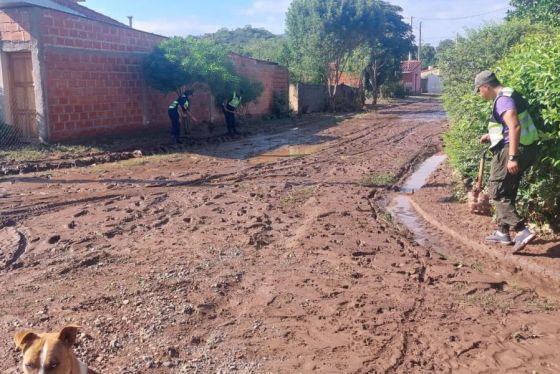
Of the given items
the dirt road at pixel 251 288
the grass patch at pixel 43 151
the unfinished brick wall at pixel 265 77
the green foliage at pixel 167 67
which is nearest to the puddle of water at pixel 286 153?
the green foliage at pixel 167 67

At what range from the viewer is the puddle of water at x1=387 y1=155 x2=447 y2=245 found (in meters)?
7.74

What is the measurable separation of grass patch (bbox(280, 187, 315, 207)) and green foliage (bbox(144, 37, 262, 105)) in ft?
28.7

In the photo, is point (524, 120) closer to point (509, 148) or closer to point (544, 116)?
point (544, 116)

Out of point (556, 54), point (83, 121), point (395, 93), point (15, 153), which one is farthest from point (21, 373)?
point (395, 93)

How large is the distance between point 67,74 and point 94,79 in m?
1.20

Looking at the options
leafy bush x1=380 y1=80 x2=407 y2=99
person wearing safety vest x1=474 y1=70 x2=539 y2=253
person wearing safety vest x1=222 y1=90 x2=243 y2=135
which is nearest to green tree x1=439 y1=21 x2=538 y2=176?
person wearing safety vest x1=474 y1=70 x2=539 y2=253

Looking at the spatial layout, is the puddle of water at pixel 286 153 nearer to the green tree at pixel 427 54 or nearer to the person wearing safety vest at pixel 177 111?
the person wearing safety vest at pixel 177 111

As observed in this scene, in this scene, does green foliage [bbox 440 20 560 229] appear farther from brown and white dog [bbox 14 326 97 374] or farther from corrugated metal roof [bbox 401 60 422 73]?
corrugated metal roof [bbox 401 60 422 73]

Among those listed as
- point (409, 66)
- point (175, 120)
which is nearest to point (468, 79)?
point (175, 120)

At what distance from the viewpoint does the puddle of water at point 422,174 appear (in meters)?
10.7

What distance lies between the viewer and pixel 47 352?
9.36 feet

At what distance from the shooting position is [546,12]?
58.6 feet

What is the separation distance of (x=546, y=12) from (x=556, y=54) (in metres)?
13.5

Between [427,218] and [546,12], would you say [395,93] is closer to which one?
[546,12]
